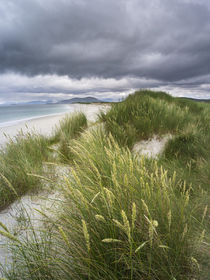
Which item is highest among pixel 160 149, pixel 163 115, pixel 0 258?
pixel 163 115

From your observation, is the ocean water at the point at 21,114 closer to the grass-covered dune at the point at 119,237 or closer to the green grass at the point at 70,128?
the green grass at the point at 70,128

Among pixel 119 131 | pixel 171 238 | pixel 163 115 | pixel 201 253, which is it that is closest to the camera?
pixel 171 238

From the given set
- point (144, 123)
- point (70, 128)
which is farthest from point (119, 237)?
point (70, 128)

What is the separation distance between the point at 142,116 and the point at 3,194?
4.21 metres

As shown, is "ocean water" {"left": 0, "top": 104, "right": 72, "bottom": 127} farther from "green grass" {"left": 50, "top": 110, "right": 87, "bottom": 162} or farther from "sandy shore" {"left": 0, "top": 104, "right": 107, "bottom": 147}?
"green grass" {"left": 50, "top": 110, "right": 87, "bottom": 162}

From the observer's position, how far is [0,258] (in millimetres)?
1330

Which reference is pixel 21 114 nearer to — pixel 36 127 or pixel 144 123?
pixel 36 127

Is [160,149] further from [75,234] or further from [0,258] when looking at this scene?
[0,258]

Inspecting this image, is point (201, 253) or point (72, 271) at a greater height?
point (72, 271)

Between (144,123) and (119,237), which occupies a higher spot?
(144,123)

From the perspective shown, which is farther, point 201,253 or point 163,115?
point 163,115

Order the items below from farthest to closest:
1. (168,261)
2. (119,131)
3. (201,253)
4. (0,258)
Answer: (119,131) → (0,258) → (201,253) → (168,261)

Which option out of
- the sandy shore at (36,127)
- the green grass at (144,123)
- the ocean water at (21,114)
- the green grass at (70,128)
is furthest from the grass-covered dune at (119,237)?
the ocean water at (21,114)

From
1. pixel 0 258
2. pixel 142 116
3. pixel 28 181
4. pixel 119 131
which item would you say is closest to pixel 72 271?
pixel 0 258
